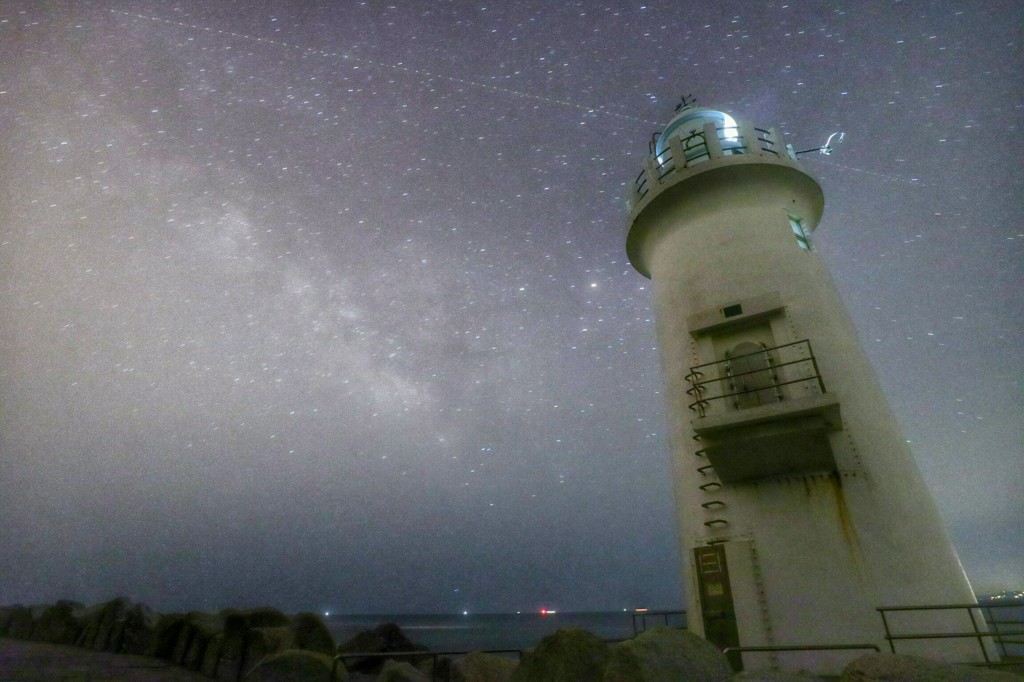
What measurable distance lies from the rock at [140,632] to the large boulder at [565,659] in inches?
508

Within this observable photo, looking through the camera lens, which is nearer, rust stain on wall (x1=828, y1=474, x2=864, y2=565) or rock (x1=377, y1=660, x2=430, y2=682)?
rust stain on wall (x1=828, y1=474, x2=864, y2=565)

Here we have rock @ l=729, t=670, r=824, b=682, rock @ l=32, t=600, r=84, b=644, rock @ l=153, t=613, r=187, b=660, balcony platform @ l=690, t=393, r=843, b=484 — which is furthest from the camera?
rock @ l=32, t=600, r=84, b=644

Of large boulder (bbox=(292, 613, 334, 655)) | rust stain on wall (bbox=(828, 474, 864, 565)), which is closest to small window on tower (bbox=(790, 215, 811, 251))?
rust stain on wall (bbox=(828, 474, 864, 565))

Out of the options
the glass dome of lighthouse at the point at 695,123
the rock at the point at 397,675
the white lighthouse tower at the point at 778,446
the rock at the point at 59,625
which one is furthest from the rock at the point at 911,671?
the rock at the point at 59,625

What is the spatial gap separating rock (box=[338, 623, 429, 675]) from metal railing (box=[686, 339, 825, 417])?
9.72 meters

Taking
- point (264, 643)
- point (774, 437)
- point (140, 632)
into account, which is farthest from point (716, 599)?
point (140, 632)

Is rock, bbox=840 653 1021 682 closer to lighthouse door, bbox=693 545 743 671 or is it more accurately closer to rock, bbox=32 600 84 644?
lighthouse door, bbox=693 545 743 671

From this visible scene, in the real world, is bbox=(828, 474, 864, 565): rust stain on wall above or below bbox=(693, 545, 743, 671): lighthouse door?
above

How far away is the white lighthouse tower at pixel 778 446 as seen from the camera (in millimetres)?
7461

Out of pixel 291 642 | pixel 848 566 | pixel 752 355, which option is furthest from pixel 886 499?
pixel 291 642

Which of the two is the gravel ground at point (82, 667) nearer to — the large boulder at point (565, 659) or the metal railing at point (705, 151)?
the large boulder at point (565, 659)

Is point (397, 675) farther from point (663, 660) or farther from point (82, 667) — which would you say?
point (82, 667)

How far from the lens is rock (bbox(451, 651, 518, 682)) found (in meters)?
8.78

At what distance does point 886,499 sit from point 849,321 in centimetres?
372
